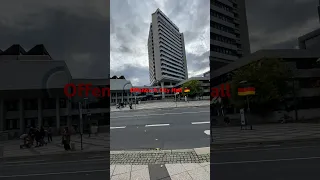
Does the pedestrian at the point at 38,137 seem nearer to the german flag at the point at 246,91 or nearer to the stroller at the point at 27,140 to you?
the stroller at the point at 27,140

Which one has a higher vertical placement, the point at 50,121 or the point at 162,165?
the point at 50,121

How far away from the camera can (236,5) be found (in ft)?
9.93

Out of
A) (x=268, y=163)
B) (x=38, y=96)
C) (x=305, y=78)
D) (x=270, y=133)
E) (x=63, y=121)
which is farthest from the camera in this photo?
(x=268, y=163)

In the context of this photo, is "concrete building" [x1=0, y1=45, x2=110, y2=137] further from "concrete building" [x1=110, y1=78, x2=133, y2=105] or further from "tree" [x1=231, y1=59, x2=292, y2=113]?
"tree" [x1=231, y1=59, x2=292, y2=113]

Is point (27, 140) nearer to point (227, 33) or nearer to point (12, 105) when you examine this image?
point (12, 105)

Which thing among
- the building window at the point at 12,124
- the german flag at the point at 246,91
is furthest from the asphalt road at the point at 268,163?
the building window at the point at 12,124

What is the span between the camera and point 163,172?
4125 millimetres

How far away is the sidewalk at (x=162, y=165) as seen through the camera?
387 centimetres

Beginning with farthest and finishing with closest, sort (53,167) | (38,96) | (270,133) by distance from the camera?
(270,133) → (53,167) → (38,96)

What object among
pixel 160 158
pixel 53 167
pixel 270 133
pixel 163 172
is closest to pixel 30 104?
pixel 53 167

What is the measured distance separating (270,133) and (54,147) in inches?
137

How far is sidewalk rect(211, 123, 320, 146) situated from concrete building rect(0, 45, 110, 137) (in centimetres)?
209

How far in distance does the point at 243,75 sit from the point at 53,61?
2539mm

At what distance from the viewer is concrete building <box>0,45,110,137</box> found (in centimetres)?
219
